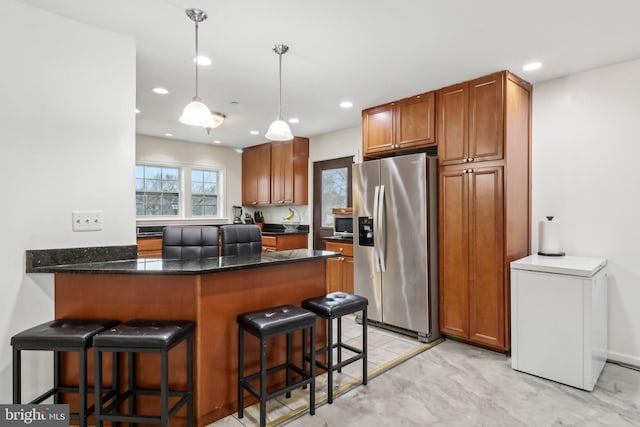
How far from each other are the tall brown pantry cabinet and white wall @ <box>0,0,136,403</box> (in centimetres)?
273

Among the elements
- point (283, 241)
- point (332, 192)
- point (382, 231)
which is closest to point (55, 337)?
point (382, 231)

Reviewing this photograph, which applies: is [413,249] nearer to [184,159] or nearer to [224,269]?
[224,269]

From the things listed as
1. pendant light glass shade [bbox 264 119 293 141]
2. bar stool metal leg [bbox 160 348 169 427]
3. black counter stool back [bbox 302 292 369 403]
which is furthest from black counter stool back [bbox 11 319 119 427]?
pendant light glass shade [bbox 264 119 293 141]

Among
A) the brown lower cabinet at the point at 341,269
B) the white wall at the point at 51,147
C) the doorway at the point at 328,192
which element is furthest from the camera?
the doorway at the point at 328,192

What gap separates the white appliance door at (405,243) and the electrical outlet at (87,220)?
2500 mm

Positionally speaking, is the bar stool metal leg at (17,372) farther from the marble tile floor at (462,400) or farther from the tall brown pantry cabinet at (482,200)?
the tall brown pantry cabinet at (482,200)

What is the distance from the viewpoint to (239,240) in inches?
124

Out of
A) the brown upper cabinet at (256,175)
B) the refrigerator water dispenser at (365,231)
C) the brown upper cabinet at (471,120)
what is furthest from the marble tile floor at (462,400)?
the brown upper cabinet at (256,175)

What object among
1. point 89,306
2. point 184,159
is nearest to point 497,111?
point 89,306

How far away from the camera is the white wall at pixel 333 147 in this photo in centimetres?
493

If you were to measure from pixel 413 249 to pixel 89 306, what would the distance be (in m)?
2.65

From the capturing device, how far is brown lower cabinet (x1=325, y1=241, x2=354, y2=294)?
14.0ft

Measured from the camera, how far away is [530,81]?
3.19 metres

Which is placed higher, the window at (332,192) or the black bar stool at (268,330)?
the window at (332,192)
